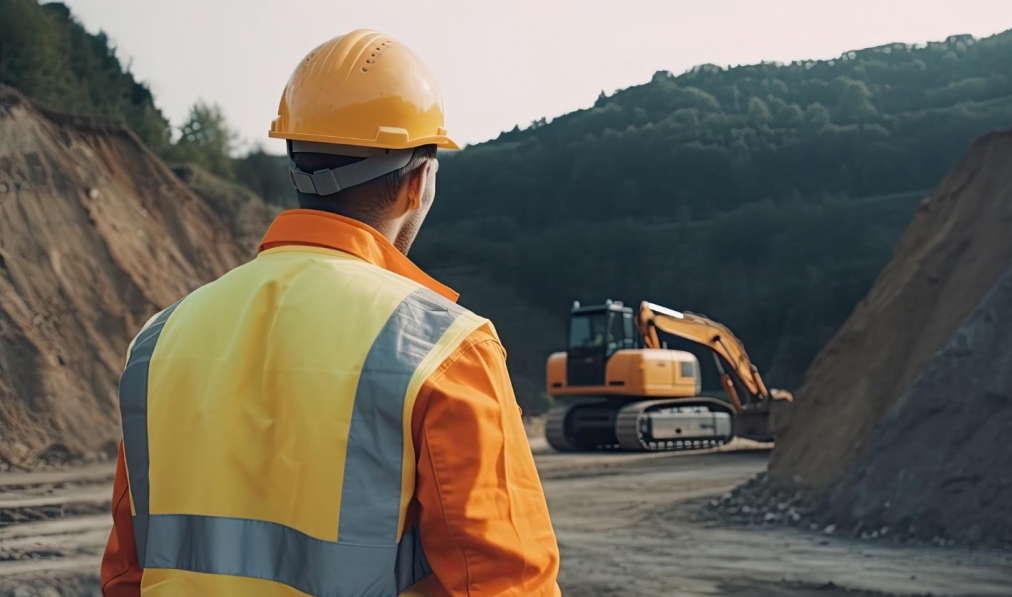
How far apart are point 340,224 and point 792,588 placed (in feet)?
20.2

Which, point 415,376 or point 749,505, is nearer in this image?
point 415,376

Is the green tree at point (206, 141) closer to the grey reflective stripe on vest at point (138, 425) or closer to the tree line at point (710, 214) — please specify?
the tree line at point (710, 214)

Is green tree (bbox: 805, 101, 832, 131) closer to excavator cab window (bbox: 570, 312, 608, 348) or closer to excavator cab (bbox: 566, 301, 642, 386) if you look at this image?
excavator cab (bbox: 566, 301, 642, 386)

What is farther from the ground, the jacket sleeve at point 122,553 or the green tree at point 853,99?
the green tree at point 853,99

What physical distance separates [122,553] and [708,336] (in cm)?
1752

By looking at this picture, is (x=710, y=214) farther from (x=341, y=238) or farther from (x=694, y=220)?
(x=341, y=238)

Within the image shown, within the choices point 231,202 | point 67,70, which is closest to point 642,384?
point 231,202

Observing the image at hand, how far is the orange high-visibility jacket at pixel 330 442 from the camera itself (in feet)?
4.48

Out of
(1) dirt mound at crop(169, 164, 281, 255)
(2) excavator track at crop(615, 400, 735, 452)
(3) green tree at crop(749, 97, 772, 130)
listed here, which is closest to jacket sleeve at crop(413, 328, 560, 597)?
(3) green tree at crop(749, 97, 772, 130)

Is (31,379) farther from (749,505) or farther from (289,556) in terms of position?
(289,556)

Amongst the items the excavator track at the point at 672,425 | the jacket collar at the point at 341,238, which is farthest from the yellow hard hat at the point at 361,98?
the excavator track at the point at 672,425

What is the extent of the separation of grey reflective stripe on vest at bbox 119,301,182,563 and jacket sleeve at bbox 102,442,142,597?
70 millimetres

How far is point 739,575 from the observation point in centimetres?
746

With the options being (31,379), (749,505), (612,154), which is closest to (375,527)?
(749,505)
